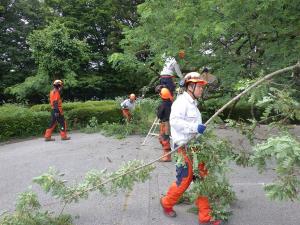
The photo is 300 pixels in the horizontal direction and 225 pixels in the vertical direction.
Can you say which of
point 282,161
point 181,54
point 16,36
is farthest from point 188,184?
point 16,36

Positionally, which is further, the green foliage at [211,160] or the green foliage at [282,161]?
the green foliage at [211,160]

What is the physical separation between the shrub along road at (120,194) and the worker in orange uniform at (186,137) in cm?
25

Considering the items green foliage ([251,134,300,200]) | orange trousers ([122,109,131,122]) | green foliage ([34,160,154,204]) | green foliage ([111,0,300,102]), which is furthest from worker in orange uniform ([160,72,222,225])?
orange trousers ([122,109,131,122])

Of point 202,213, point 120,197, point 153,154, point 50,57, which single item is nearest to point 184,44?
point 153,154

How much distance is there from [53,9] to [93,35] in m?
3.43

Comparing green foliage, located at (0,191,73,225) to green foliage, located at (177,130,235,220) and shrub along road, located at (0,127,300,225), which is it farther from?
green foliage, located at (177,130,235,220)

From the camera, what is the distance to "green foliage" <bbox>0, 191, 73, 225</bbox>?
5309 millimetres

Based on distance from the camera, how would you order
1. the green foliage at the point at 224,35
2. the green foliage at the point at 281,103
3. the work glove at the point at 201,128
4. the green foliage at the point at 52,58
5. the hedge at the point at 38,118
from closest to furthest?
the green foliage at the point at 281,103
the work glove at the point at 201,128
the green foliage at the point at 224,35
the hedge at the point at 38,118
the green foliage at the point at 52,58

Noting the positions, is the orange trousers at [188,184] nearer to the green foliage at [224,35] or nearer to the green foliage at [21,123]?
the green foliage at [224,35]

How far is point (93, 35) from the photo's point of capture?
30.1m

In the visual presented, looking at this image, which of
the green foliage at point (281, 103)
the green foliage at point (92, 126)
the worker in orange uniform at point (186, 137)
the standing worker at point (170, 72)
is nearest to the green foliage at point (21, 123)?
the green foliage at point (92, 126)

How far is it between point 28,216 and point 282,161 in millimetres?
3201

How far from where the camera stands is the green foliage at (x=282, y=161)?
12.2 ft

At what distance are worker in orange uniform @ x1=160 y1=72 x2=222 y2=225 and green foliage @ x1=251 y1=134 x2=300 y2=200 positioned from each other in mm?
1242
